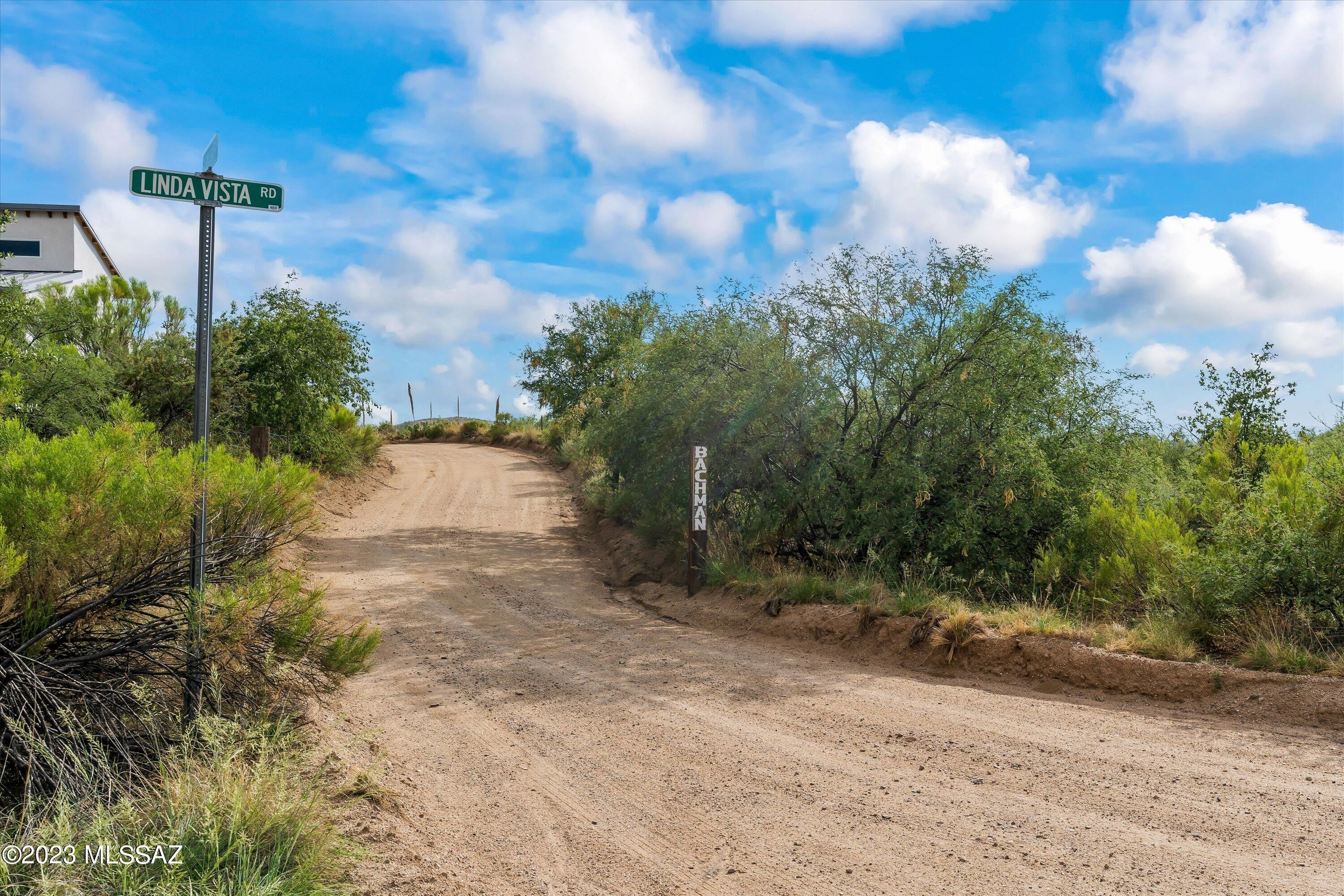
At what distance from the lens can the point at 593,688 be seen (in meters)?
7.46

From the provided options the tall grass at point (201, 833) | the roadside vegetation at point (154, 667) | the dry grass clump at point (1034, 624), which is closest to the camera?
the tall grass at point (201, 833)

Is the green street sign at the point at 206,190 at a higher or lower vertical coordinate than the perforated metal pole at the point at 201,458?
higher

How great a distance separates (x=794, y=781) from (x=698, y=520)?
7.54m

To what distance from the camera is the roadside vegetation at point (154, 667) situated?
3.57 m

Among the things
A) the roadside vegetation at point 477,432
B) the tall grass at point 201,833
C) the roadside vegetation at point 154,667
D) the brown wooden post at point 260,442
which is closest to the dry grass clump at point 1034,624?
the roadside vegetation at point 154,667

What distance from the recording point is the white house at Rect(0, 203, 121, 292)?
3234cm

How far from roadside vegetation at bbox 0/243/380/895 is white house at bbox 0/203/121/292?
109ft

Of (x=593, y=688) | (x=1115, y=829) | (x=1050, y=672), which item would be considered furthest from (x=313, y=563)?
(x=1115, y=829)

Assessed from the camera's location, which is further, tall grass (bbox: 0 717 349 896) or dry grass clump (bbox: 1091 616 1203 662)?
dry grass clump (bbox: 1091 616 1203 662)

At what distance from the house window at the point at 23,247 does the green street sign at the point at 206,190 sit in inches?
1407

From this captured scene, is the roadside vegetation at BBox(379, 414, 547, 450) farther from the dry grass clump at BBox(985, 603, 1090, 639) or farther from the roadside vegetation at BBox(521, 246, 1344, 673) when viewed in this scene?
the dry grass clump at BBox(985, 603, 1090, 639)

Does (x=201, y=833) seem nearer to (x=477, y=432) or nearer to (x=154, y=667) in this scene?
(x=154, y=667)

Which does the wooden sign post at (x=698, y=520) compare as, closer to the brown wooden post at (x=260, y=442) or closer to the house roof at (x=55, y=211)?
the brown wooden post at (x=260, y=442)

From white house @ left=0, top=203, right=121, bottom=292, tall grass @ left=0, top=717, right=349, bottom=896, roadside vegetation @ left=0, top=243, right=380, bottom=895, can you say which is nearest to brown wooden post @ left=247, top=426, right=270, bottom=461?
roadside vegetation @ left=0, top=243, right=380, bottom=895
